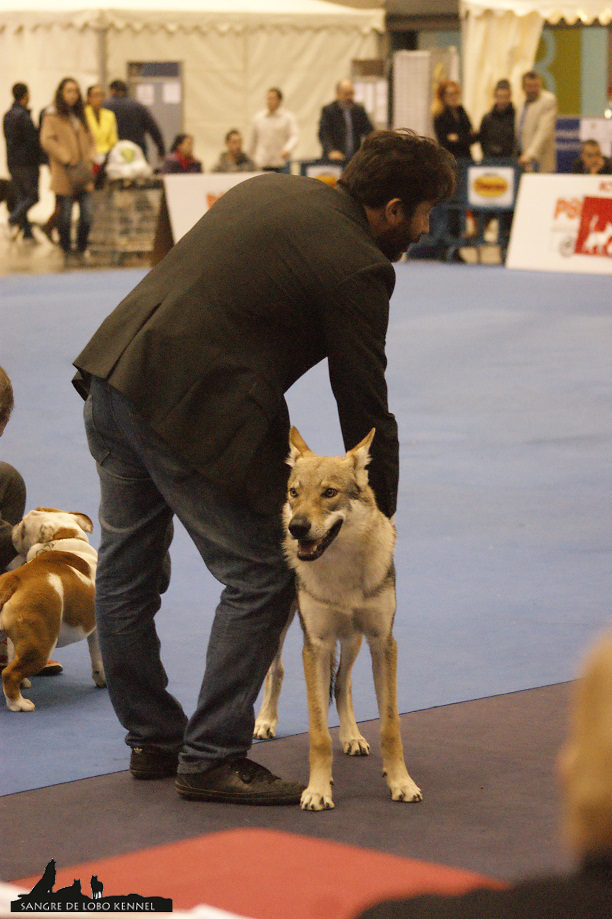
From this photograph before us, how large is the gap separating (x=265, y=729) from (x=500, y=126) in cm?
1523

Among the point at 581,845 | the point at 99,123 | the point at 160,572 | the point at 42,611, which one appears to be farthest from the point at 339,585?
the point at 99,123

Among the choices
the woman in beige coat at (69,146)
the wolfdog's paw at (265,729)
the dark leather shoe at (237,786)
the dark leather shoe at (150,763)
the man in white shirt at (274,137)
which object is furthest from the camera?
the man in white shirt at (274,137)

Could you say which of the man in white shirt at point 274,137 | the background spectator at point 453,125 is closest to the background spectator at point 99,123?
the man in white shirt at point 274,137

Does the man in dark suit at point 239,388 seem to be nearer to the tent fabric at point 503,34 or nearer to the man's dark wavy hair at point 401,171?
the man's dark wavy hair at point 401,171

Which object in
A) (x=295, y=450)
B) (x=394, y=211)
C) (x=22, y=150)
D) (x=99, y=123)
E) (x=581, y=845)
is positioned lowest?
(x=295, y=450)

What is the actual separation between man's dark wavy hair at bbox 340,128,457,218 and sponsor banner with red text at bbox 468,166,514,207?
578 inches

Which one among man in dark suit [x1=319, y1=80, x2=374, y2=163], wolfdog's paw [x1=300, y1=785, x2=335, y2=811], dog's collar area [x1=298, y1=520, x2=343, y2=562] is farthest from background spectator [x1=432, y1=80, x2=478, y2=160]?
wolfdog's paw [x1=300, y1=785, x2=335, y2=811]

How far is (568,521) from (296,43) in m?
18.2

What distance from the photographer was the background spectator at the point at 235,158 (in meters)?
19.8

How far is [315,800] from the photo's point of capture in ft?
12.2

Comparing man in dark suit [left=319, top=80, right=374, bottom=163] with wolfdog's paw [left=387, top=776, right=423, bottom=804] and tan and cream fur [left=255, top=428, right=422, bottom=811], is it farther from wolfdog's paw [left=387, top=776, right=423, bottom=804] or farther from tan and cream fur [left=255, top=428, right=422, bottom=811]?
wolfdog's paw [left=387, top=776, right=423, bottom=804]

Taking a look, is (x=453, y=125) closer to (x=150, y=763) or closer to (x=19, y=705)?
(x=19, y=705)

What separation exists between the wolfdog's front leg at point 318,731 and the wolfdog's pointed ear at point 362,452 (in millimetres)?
492

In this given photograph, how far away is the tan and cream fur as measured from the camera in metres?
3.71
